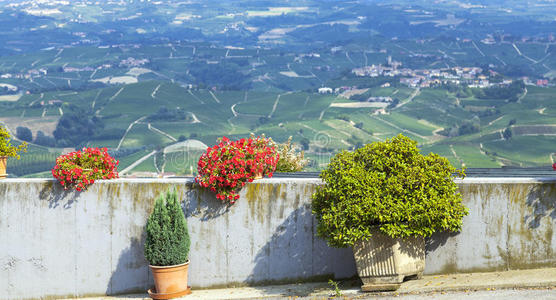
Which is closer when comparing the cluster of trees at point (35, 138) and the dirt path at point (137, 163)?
the dirt path at point (137, 163)

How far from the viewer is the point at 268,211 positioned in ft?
33.1

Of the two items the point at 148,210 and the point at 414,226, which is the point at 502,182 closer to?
the point at 414,226

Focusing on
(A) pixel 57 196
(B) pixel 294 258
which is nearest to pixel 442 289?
(B) pixel 294 258

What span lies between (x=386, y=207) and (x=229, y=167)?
2266 millimetres

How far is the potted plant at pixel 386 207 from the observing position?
349 inches

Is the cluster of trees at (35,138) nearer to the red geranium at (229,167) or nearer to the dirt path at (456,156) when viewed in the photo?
the dirt path at (456,156)

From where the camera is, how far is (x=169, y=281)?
9.65m

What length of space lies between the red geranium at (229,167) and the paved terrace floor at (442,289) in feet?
4.37

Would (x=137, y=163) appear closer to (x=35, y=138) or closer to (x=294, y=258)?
(x=35, y=138)

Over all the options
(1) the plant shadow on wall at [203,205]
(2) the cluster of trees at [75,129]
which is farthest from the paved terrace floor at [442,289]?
(2) the cluster of trees at [75,129]

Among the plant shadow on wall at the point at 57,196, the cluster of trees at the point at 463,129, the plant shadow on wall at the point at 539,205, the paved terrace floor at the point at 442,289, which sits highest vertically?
the cluster of trees at the point at 463,129

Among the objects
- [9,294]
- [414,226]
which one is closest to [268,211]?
[414,226]

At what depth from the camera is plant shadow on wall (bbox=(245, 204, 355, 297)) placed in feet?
33.1

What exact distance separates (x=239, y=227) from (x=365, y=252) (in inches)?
75.8
